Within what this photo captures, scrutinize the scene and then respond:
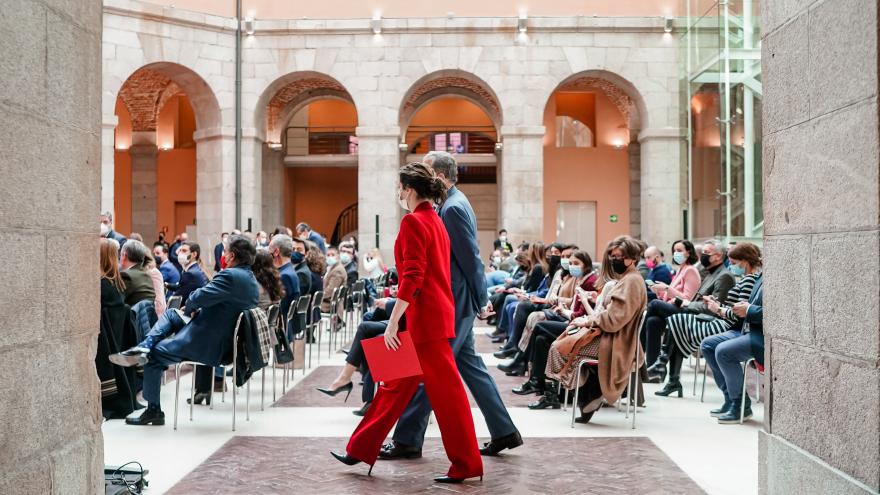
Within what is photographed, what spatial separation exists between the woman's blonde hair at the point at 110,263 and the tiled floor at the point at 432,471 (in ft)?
4.78

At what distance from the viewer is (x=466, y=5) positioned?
20.0m

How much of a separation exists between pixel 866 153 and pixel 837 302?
1.80 ft

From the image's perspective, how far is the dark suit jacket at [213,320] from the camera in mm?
6043

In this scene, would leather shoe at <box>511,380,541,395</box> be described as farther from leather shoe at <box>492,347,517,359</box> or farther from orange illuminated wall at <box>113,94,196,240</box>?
orange illuminated wall at <box>113,94,196,240</box>

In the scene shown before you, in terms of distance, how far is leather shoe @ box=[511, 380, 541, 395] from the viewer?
7359 millimetres

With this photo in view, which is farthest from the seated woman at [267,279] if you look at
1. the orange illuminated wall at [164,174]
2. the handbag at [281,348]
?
the orange illuminated wall at [164,174]

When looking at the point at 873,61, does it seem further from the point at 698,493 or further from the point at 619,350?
the point at 619,350

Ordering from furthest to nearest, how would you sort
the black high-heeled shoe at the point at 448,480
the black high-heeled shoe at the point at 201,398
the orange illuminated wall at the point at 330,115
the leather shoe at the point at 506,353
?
the orange illuminated wall at the point at 330,115, the leather shoe at the point at 506,353, the black high-heeled shoe at the point at 201,398, the black high-heeled shoe at the point at 448,480

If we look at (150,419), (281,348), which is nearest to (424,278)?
(150,419)

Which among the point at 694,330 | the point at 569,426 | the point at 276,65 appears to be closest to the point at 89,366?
the point at 569,426

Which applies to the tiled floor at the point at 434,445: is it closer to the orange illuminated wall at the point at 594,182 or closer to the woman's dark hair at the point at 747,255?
the woman's dark hair at the point at 747,255

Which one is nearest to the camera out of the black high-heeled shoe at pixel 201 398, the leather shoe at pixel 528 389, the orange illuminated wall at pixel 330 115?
the black high-heeled shoe at pixel 201 398

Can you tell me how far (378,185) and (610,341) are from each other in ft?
47.0

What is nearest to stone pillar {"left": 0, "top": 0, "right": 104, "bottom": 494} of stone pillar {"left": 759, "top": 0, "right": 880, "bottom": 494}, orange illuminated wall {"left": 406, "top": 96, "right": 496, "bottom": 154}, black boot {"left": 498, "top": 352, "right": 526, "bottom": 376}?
stone pillar {"left": 759, "top": 0, "right": 880, "bottom": 494}
